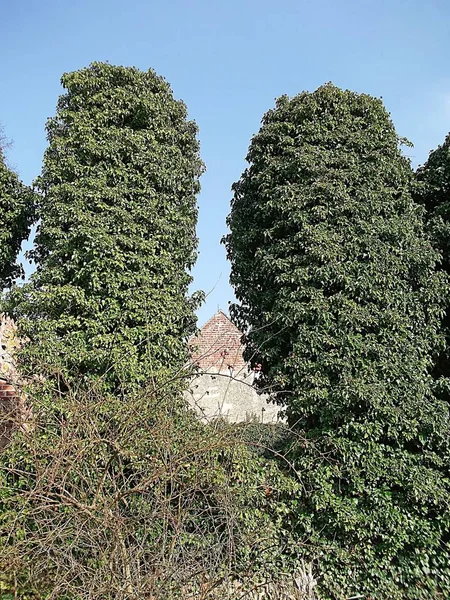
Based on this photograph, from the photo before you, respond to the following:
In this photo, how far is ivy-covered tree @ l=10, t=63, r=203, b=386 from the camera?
5.58m

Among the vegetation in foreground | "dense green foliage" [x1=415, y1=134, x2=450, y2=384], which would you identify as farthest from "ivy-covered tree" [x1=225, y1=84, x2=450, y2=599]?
"dense green foliage" [x1=415, y1=134, x2=450, y2=384]

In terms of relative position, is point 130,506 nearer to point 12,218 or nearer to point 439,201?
point 12,218

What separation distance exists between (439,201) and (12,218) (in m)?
6.31

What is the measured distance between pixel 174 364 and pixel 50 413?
6.04 feet

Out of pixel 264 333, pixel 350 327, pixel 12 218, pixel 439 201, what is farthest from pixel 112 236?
pixel 439 201

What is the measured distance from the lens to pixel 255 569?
491 cm

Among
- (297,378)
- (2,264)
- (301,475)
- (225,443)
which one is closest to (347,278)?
(297,378)

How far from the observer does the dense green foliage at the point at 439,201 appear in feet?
21.1

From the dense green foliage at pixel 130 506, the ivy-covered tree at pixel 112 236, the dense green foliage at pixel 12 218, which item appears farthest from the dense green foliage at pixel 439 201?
the dense green foliage at pixel 12 218

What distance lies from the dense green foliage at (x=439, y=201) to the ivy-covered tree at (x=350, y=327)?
247mm

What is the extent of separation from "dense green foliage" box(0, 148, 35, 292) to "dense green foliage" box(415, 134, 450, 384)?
5742mm

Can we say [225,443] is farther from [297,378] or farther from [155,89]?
[155,89]

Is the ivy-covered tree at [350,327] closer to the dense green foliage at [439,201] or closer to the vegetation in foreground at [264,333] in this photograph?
the vegetation in foreground at [264,333]

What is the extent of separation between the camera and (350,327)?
18.2 ft
